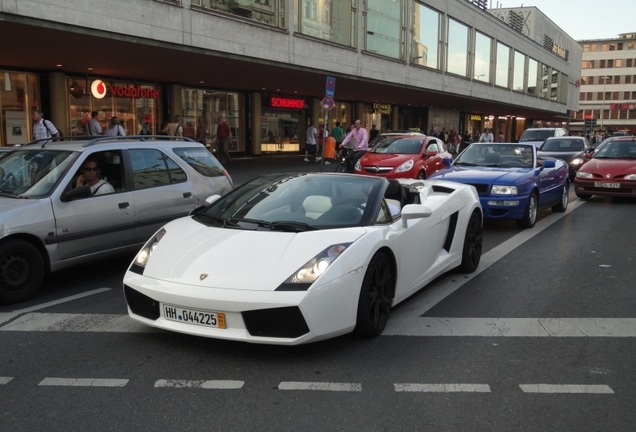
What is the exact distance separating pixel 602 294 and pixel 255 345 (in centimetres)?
390

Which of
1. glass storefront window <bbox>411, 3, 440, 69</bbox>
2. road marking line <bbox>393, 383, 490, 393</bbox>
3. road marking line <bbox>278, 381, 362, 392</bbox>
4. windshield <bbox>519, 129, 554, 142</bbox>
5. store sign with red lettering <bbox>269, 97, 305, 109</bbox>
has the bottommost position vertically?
road marking line <bbox>393, 383, 490, 393</bbox>

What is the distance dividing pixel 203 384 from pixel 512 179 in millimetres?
7725

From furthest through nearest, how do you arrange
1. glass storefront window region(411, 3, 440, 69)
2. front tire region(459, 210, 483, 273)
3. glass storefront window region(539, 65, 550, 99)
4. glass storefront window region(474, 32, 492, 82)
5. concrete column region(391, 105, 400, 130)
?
glass storefront window region(539, 65, 550, 99) < concrete column region(391, 105, 400, 130) < glass storefront window region(474, 32, 492, 82) < glass storefront window region(411, 3, 440, 69) < front tire region(459, 210, 483, 273)

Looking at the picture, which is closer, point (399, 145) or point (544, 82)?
point (399, 145)

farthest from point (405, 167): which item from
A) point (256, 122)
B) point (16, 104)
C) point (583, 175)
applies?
point (256, 122)

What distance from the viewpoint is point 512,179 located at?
10070mm

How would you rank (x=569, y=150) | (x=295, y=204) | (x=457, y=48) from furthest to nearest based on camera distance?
(x=457, y=48), (x=569, y=150), (x=295, y=204)

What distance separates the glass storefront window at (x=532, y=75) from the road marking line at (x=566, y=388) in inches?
2108

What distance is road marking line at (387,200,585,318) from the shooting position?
5496 millimetres

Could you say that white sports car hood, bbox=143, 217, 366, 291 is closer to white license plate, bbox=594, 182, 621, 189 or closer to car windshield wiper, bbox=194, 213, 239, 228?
car windshield wiper, bbox=194, 213, 239, 228

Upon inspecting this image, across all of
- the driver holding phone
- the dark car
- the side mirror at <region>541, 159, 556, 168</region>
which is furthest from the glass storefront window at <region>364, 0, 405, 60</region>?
the driver holding phone

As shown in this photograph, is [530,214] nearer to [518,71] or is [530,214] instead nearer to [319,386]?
[319,386]

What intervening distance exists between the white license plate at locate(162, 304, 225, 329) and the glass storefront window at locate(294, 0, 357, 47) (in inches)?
759

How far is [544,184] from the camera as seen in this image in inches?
440
